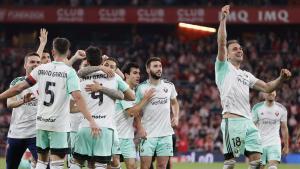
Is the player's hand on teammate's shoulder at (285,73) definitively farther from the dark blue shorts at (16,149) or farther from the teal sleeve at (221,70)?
the dark blue shorts at (16,149)

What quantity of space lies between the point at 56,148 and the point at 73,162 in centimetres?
52

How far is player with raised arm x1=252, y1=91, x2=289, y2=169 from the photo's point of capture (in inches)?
678

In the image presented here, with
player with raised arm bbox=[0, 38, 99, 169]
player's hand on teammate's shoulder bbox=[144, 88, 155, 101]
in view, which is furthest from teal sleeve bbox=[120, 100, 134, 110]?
player with raised arm bbox=[0, 38, 99, 169]

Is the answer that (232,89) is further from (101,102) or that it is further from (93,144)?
(93,144)

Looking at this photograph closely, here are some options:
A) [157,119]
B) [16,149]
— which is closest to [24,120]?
[16,149]

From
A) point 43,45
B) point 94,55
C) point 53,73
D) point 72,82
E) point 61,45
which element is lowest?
point 72,82

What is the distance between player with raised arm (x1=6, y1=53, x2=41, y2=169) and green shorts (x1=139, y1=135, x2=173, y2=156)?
6.41 feet

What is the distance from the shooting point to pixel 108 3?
37.3m

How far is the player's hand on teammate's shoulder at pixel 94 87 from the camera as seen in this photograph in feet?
36.9

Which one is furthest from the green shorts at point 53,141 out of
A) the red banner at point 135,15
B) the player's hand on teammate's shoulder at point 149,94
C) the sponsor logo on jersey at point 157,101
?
the red banner at point 135,15

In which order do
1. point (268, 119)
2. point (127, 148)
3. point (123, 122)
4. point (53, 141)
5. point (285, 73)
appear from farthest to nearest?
point (268, 119)
point (123, 122)
point (127, 148)
point (285, 73)
point (53, 141)

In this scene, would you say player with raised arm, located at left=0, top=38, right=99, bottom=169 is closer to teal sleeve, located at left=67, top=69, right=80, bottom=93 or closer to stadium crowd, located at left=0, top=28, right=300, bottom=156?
A: teal sleeve, located at left=67, top=69, right=80, bottom=93

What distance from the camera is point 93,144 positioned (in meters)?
11.2

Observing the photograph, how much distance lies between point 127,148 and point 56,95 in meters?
3.12
